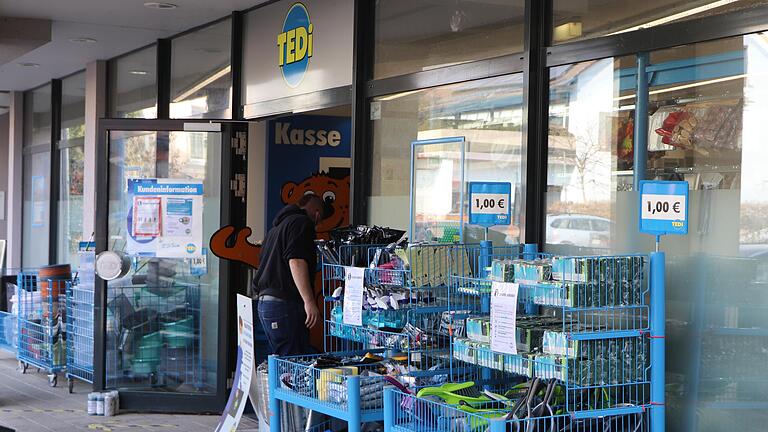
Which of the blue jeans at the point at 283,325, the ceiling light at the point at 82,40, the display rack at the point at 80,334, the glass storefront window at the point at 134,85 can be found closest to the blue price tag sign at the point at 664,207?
the blue jeans at the point at 283,325

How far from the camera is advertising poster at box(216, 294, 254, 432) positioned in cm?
559

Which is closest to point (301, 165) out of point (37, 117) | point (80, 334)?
point (80, 334)

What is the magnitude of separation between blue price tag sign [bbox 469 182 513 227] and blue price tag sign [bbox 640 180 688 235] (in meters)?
1.15

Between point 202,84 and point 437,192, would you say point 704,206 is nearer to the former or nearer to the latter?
point 437,192

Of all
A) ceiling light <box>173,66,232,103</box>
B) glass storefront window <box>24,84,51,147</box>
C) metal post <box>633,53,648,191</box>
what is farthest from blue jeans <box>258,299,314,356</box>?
glass storefront window <box>24,84,51,147</box>

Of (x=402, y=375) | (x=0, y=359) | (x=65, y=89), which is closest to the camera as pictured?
(x=402, y=375)

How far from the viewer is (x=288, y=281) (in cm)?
595

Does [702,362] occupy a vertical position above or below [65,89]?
below

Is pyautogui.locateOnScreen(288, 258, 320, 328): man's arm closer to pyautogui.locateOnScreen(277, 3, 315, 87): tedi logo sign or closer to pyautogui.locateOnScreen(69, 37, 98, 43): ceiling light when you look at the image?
pyautogui.locateOnScreen(277, 3, 315, 87): tedi logo sign

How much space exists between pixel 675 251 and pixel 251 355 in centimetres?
258

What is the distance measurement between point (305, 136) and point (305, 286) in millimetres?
2975

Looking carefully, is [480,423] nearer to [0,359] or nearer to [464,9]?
[464,9]

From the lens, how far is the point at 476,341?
13.0 feet

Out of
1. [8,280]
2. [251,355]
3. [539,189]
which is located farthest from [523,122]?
[8,280]
